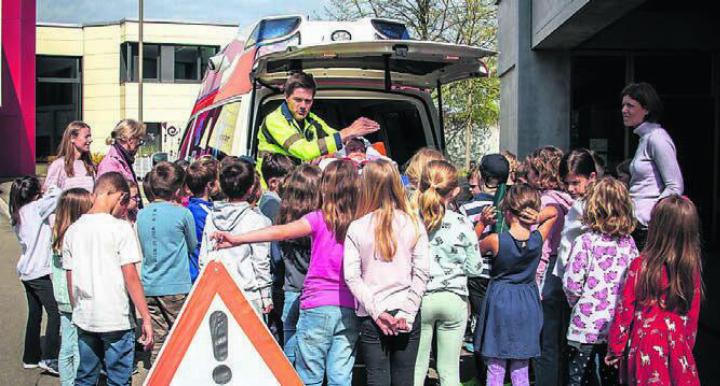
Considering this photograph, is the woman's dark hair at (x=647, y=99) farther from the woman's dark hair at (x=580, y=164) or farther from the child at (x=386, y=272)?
the child at (x=386, y=272)

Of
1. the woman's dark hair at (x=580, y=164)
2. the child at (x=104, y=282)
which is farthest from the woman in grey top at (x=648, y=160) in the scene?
the child at (x=104, y=282)

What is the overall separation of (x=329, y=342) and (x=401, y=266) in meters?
0.62

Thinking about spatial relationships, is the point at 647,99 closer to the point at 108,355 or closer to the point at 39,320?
the point at 108,355

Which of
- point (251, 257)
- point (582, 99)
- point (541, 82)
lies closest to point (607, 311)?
point (251, 257)

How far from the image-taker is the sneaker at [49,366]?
6914 millimetres

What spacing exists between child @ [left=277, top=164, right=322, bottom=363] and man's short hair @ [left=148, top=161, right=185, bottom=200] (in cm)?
104

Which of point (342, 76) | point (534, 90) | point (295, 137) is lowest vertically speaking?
point (295, 137)

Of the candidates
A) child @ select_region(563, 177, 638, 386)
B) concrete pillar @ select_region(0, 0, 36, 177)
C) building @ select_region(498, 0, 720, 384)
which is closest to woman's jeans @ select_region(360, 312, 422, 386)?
child @ select_region(563, 177, 638, 386)

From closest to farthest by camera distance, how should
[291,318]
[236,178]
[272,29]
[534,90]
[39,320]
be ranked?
[236,178], [291,318], [39,320], [272,29], [534,90]

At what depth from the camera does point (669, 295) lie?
455 centimetres

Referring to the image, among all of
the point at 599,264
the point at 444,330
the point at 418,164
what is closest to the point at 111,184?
the point at 418,164

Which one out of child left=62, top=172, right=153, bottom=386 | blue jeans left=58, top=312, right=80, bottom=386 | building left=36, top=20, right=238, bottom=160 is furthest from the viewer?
building left=36, top=20, right=238, bottom=160

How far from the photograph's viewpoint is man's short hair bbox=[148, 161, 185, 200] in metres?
6.07

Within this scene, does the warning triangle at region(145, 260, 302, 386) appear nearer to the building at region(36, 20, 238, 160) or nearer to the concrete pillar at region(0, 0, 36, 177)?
the concrete pillar at region(0, 0, 36, 177)
